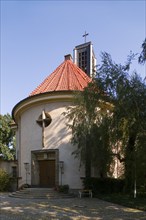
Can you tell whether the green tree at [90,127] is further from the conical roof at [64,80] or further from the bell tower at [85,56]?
the bell tower at [85,56]

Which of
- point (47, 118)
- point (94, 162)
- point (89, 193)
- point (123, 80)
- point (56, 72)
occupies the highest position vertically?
point (56, 72)

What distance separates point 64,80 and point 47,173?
7882 mm

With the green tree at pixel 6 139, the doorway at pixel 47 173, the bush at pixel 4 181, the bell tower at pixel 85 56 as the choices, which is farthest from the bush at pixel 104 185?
the green tree at pixel 6 139

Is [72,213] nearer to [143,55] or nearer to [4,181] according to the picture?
[143,55]

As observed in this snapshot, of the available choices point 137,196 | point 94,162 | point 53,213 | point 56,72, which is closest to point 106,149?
point 94,162

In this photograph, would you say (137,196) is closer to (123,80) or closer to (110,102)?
(110,102)

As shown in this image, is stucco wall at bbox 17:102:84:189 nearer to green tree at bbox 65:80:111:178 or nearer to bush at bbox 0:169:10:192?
green tree at bbox 65:80:111:178

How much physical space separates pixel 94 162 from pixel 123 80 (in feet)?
21.8

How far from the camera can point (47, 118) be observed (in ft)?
78.4

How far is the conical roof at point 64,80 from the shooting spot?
2478 centimetres

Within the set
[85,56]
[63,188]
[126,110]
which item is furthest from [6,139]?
[126,110]

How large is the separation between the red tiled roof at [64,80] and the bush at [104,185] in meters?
7.17

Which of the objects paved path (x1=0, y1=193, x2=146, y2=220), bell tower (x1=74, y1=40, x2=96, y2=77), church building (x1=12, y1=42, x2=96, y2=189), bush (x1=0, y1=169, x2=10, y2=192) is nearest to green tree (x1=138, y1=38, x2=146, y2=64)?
paved path (x1=0, y1=193, x2=146, y2=220)

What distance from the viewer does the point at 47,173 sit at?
2389cm
